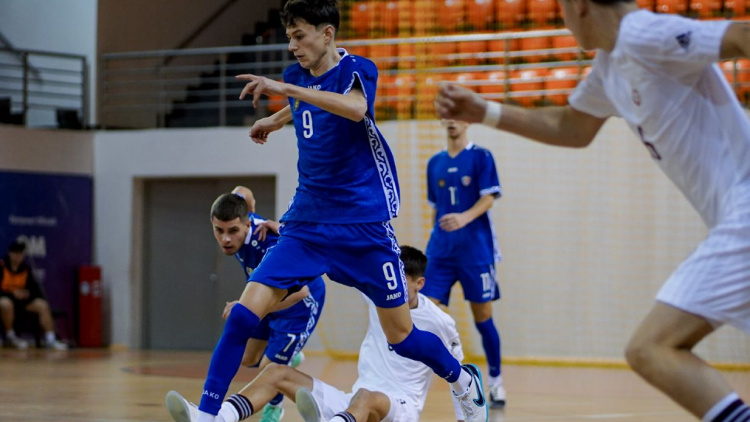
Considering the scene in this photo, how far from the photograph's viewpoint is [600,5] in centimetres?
331

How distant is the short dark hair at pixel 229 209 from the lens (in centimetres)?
568

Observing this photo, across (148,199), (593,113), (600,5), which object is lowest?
(148,199)

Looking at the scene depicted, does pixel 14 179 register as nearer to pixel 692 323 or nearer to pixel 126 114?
pixel 126 114

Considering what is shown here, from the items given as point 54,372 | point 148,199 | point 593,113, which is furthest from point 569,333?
point 593,113

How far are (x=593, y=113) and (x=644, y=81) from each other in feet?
1.50

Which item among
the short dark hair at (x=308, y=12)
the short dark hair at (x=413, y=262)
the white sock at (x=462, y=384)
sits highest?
the short dark hair at (x=308, y=12)

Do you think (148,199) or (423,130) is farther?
(148,199)

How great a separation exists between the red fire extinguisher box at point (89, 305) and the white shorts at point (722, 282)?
43.8 ft

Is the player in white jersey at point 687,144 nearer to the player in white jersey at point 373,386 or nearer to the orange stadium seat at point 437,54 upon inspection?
the player in white jersey at point 373,386

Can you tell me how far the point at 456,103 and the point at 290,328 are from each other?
2.73 metres

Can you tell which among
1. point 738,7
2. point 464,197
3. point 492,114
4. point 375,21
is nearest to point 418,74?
point 375,21

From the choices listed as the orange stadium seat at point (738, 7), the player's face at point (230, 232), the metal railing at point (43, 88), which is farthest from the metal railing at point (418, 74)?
the player's face at point (230, 232)

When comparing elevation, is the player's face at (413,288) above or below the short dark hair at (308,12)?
below

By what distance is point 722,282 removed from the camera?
3010mm
